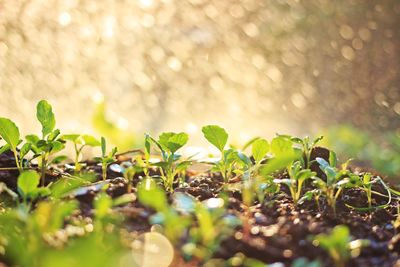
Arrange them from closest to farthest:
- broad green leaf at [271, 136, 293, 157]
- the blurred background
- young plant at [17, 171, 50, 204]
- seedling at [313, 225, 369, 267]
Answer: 1. seedling at [313, 225, 369, 267]
2. young plant at [17, 171, 50, 204]
3. broad green leaf at [271, 136, 293, 157]
4. the blurred background

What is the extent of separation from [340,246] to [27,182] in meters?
0.35

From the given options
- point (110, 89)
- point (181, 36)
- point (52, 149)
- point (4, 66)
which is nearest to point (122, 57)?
point (110, 89)

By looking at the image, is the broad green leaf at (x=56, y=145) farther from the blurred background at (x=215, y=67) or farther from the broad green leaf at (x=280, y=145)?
the blurred background at (x=215, y=67)

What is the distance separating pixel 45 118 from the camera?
812mm

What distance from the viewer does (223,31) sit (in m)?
2.69

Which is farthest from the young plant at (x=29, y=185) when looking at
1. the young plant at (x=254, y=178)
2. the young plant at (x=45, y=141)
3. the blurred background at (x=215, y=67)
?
the blurred background at (x=215, y=67)

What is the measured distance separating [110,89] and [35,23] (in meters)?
0.46

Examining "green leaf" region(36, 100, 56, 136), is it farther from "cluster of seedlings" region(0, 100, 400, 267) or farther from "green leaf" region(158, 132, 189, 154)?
"green leaf" region(158, 132, 189, 154)

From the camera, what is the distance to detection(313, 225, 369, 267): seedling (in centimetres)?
52

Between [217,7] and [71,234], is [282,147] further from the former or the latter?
[217,7]

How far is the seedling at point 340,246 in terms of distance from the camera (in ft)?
1.69

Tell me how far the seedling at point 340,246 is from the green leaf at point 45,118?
45cm

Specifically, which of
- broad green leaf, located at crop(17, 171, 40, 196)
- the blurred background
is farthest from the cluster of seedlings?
the blurred background

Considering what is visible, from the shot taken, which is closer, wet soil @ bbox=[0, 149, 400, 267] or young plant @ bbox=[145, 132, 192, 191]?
wet soil @ bbox=[0, 149, 400, 267]
